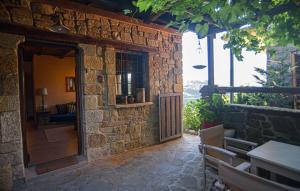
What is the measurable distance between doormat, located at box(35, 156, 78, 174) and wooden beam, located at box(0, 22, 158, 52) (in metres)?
2.09

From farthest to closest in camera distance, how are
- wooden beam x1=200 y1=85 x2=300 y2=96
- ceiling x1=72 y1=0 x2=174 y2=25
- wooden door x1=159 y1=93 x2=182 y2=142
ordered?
wooden door x1=159 y1=93 x2=182 y2=142 < ceiling x1=72 y1=0 x2=174 y2=25 < wooden beam x1=200 y1=85 x2=300 y2=96

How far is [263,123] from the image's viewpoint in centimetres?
318

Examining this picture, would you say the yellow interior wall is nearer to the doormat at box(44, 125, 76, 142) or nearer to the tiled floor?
the tiled floor

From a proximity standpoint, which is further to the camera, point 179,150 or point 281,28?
point 179,150

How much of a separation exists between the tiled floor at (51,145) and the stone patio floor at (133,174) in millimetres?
689

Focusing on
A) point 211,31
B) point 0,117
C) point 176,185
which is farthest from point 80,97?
point 211,31

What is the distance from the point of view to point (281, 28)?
1515 millimetres

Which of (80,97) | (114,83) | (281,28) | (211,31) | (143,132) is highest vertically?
(211,31)

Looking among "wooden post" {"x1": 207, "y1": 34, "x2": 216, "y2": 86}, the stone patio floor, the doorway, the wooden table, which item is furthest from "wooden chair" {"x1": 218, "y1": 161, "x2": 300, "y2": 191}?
the doorway

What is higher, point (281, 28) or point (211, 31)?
point (211, 31)

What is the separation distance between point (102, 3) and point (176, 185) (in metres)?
3.24

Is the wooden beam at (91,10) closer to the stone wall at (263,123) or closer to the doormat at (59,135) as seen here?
the stone wall at (263,123)

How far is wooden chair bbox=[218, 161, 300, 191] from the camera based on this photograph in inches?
42.7

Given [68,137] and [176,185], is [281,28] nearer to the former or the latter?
[176,185]
